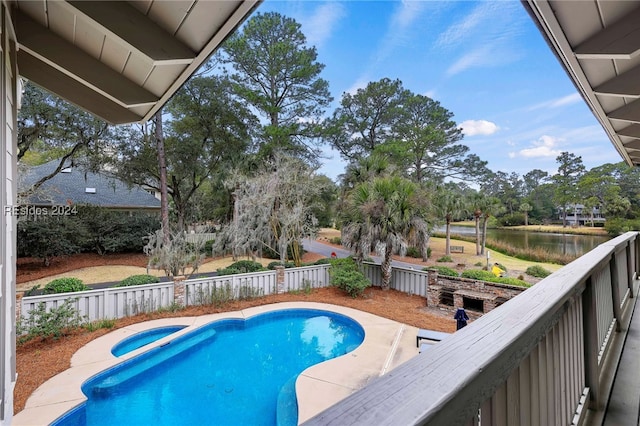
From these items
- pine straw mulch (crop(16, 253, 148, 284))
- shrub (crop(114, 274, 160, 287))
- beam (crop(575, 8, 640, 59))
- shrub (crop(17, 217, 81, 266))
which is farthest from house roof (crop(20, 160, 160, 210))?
beam (crop(575, 8, 640, 59))

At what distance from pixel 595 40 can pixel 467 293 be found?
739cm

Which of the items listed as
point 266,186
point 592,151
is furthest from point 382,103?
point 592,151

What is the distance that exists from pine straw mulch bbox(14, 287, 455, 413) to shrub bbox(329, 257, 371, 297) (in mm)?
264

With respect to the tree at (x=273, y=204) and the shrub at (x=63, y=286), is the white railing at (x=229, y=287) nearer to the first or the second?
the shrub at (x=63, y=286)

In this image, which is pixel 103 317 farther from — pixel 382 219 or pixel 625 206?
pixel 625 206

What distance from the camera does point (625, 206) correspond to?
26172 millimetres

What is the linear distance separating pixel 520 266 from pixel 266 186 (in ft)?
42.4

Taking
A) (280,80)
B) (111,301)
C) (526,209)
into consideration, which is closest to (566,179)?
(526,209)

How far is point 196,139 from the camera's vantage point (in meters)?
15.6

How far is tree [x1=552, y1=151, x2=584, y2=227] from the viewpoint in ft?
112

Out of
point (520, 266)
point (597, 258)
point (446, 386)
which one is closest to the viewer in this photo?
point (446, 386)

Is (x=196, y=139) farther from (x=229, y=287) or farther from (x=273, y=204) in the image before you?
(x=229, y=287)

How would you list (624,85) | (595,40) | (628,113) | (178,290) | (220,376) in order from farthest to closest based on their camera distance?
(178,290) → (220,376) → (628,113) → (624,85) → (595,40)

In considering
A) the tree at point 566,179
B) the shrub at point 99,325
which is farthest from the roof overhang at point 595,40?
the tree at point 566,179
